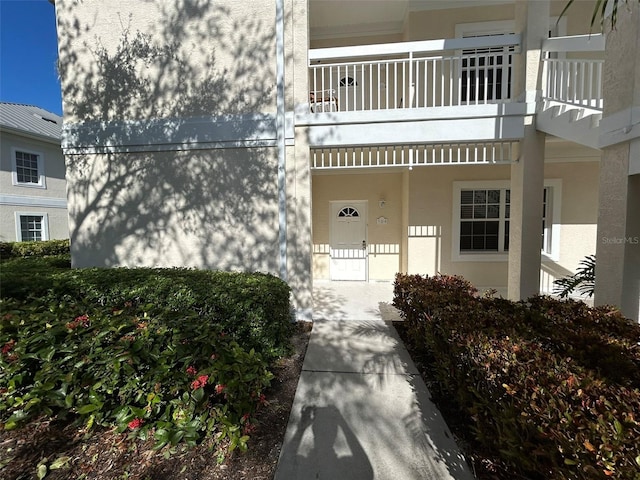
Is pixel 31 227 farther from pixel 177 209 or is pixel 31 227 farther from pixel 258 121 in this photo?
pixel 258 121

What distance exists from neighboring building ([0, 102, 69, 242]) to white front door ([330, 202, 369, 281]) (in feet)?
42.2

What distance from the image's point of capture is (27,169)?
13102 millimetres

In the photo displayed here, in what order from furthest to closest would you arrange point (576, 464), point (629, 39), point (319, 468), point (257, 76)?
1. point (257, 76)
2. point (629, 39)
3. point (319, 468)
4. point (576, 464)

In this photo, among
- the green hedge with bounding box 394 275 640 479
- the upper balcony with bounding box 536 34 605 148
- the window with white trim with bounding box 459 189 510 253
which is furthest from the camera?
the window with white trim with bounding box 459 189 510 253

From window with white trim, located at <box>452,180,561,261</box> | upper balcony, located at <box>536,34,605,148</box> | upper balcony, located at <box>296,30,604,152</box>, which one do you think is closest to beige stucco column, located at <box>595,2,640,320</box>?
upper balcony, located at <box>536,34,605,148</box>

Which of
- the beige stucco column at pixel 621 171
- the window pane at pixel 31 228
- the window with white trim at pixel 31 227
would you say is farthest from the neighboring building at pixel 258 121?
the window pane at pixel 31 228

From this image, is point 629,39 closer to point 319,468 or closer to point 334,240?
point 319,468

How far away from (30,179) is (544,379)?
18.7 meters

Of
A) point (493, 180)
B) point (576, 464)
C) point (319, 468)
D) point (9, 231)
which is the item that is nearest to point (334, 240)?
point (493, 180)

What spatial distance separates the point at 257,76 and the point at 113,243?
4.67 metres

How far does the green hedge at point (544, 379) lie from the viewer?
1574 mm

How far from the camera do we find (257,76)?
578 cm
